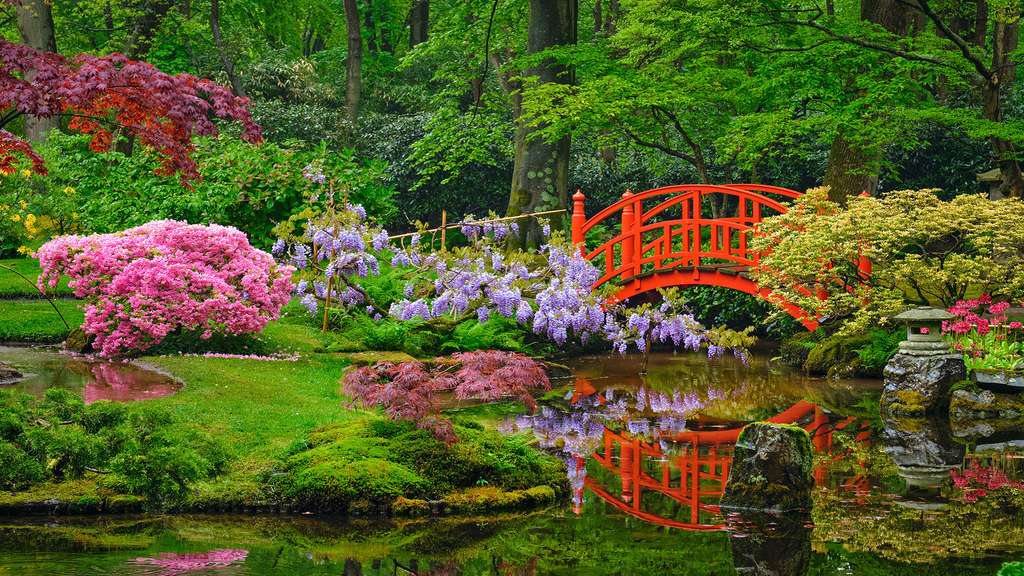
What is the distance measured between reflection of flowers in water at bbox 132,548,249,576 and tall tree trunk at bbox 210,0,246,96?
72.0ft

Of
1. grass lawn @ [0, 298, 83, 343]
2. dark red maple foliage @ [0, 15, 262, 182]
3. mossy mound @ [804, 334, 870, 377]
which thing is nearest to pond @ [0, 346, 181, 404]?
grass lawn @ [0, 298, 83, 343]

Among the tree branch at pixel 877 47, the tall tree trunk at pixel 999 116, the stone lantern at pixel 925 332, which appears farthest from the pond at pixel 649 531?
the tree branch at pixel 877 47

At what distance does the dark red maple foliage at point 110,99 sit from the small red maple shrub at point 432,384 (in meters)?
4.12

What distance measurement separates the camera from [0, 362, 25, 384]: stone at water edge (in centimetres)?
1021

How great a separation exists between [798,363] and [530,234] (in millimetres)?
4896

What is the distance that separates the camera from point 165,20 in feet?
84.4

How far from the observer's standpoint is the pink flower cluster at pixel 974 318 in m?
12.2

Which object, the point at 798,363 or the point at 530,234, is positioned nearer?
the point at 798,363

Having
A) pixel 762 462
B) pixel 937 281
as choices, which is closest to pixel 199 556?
pixel 762 462

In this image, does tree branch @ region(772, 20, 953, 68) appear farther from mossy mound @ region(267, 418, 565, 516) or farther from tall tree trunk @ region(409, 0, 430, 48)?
tall tree trunk @ region(409, 0, 430, 48)

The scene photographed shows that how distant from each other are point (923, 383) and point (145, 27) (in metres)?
19.5

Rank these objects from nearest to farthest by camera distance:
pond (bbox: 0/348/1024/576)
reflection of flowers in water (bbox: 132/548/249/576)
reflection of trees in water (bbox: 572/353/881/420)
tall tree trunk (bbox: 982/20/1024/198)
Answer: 1. reflection of flowers in water (bbox: 132/548/249/576)
2. pond (bbox: 0/348/1024/576)
3. reflection of trees in water (bbox: 572/353/881/420)
4. tall tree trunk (bbox: 982/20/1024/198)

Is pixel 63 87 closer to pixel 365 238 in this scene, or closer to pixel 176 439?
pixel 176 439

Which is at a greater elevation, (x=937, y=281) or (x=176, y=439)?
(x=937, y=281)
